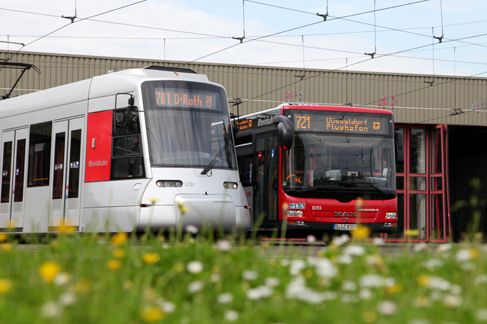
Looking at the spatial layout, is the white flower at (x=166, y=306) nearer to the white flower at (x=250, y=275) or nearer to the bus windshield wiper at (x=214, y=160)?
the white flower at (x=250, y=275)

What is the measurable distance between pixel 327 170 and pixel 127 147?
586 cm

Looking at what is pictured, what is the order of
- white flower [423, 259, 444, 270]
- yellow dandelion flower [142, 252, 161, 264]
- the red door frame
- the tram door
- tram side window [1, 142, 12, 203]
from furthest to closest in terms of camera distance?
the red door frame
tram side window [1, 142, 12, 203]
the tram door
white flower [423, 259, 444, 270]
yellow dandelion flower [142, 252, 161, 264]

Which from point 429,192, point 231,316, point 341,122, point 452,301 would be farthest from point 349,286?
point 429,192

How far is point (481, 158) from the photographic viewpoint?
45688 millimetres

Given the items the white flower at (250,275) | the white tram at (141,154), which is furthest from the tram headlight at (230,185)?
the white flower at (250,275)

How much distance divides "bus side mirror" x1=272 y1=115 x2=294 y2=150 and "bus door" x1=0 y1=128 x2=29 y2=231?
15.6 feet

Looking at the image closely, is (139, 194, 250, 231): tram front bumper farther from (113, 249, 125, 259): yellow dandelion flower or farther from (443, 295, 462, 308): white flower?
(443, 295, 462, 308): white flower

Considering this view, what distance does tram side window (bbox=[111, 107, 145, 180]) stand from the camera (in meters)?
14.9

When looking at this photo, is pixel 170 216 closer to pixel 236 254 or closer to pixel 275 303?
pixel 236 254

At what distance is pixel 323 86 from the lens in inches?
1597

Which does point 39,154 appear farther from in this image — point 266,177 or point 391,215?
point 391,215

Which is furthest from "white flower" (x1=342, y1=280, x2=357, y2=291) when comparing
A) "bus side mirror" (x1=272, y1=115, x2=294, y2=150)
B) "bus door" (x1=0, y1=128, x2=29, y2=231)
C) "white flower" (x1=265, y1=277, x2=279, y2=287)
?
"bus door" (x1=0, y1=128, x2=29, y2=231)

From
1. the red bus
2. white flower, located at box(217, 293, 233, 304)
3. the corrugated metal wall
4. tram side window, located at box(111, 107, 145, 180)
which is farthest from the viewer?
the corrugated metal wall

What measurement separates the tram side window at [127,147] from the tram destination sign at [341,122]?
18.0ft
